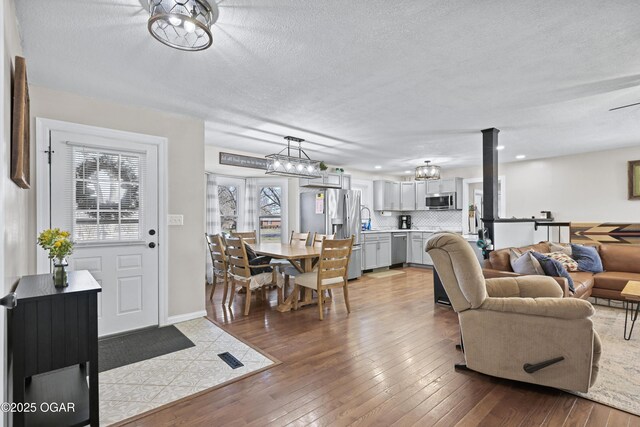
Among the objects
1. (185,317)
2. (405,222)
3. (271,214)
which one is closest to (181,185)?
(185,317)

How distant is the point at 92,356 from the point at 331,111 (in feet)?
9.61

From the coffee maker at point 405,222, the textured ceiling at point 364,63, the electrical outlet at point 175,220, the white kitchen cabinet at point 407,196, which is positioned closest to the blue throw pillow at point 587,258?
the textured ceiling at point 364,63

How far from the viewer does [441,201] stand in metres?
7.30

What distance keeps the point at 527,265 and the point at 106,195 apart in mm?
4363

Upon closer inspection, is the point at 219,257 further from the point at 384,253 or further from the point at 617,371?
the point at 617,371

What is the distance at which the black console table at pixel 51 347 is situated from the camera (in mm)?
1432

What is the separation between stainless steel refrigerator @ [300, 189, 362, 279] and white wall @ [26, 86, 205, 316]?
256 centimetres

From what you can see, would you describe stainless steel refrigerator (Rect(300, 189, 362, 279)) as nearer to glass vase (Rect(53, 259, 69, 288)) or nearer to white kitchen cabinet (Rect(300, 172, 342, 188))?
white kitchen cabinet (Rect(300, 172, 342, 188))

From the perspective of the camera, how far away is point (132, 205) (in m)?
3.28

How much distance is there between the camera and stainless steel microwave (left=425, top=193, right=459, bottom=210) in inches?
283

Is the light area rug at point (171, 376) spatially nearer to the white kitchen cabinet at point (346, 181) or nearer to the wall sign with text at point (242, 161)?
the wall sign with text at point (242, 161)

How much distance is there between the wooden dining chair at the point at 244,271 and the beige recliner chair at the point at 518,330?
2220 mm

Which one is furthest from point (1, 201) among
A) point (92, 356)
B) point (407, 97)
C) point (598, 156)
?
point (598, 156)

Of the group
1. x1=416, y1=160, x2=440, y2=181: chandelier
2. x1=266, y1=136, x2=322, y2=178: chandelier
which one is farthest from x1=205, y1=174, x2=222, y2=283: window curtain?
x1=416, y1=160, x2=440, y2=181: chandelier
